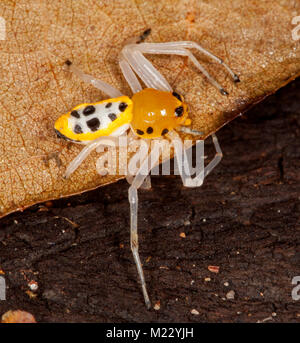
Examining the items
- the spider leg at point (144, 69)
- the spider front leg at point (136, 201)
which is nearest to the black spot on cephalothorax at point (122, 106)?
the spider leg at point (144, 69)

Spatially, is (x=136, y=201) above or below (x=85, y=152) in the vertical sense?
below

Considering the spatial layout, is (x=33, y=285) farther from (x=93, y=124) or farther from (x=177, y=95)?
(x=177, y=95)

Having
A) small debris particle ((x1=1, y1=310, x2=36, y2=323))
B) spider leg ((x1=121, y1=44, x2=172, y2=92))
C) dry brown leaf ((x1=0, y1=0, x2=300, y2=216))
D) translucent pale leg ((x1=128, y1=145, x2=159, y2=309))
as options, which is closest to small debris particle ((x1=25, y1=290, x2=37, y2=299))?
small debris particle ((x1=1, y1=310, x2=36, y2=323))

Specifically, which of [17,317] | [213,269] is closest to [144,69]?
[213,269]

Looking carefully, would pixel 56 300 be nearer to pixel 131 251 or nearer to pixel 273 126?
pixel 131 251

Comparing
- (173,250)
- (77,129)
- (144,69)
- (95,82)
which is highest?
(144,69)

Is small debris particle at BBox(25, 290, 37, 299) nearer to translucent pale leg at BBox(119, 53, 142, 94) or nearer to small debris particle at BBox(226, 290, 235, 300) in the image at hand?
small debris particle at BBox(226, 290, 235, 300)

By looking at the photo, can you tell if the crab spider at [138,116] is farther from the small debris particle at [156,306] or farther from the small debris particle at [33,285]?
the small debris particle at [33,285]

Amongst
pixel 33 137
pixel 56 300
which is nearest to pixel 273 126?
pixel 33 137
